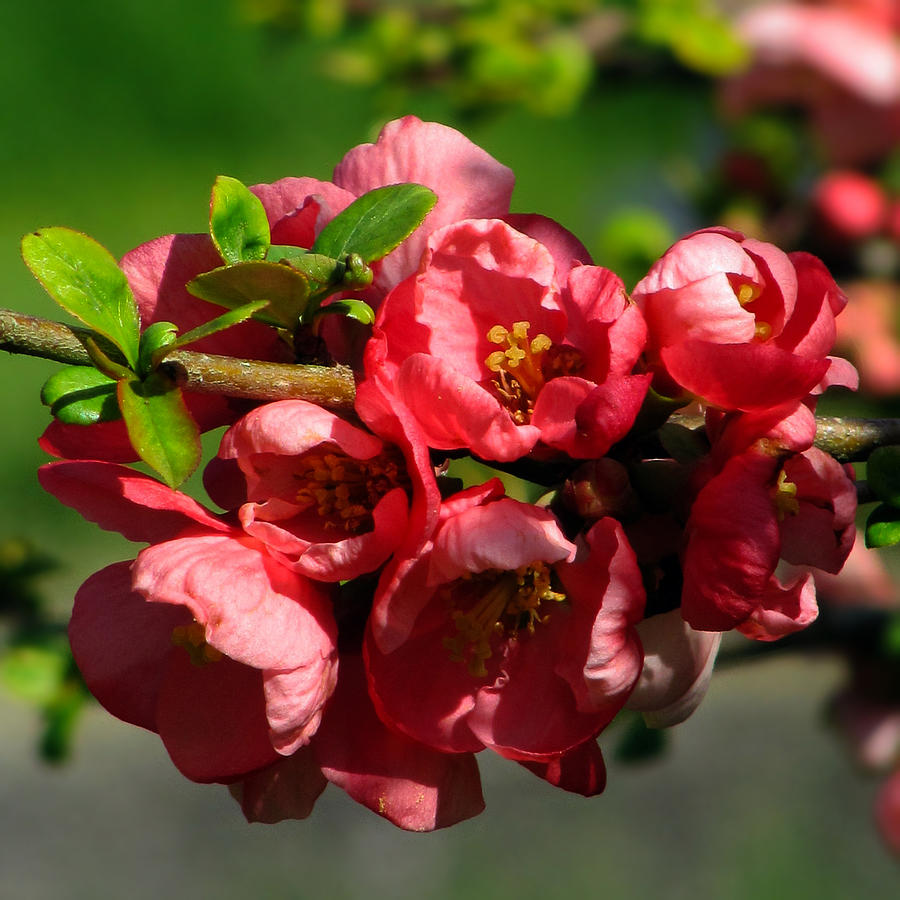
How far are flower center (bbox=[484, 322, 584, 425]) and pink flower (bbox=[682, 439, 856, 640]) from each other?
89 mm

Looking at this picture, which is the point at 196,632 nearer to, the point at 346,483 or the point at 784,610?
the point at 346,483

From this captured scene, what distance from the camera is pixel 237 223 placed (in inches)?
20.3

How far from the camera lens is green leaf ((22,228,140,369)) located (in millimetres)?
480

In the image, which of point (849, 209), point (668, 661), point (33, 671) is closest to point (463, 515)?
point (668, 661)

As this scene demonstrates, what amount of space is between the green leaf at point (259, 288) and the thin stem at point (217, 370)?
22 millimetres

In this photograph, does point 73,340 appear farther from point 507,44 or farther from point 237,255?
point 507,44

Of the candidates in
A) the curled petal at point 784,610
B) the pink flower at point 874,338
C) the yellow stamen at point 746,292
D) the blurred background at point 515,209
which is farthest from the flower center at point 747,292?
the pink flower at point 874,338

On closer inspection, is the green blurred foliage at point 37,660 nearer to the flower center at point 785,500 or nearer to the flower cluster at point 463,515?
the flower cluster at point 463,515

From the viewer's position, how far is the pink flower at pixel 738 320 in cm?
47

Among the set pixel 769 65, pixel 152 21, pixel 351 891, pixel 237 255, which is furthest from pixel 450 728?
pixel 152 21

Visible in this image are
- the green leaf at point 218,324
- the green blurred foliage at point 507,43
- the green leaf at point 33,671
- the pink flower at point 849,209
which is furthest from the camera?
the pink flower at point 849,209

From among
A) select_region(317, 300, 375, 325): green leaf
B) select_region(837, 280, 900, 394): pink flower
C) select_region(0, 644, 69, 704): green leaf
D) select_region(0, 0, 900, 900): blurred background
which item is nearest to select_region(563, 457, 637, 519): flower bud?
select_region(317, 300, 375, 325): green leaf

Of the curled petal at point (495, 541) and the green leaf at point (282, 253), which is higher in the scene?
the green leaf at point (282, 253)

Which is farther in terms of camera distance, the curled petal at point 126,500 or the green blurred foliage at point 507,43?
the green blurred foliage at point 507,43
